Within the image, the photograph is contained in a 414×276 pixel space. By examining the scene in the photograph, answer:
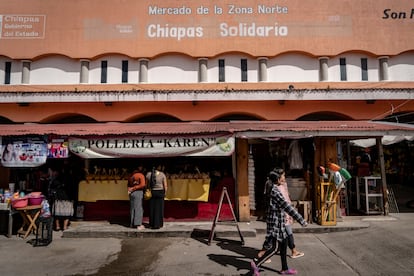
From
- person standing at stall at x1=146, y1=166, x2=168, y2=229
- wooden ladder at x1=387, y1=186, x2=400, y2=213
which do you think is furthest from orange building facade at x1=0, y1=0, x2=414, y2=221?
person standing at stall at x1=146, y1=166, x2=168, y2=229

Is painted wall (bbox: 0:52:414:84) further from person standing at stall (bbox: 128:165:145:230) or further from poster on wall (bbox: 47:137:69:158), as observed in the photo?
person standing at stall (bbox: 128:165:145:230)

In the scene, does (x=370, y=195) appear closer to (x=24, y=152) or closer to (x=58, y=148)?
(x=58, y=148)

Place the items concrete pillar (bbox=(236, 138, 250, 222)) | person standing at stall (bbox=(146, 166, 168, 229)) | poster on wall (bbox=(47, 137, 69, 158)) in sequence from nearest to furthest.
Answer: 1. person standing at stall (bbox=(146, 166, 168, 229))
2. poster on wall (bbox=(47, 137, 69, 158))
3. concrete pillar (bbox=(236, 138, 250, 222))

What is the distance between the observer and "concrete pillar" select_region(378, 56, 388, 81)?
13773 mm

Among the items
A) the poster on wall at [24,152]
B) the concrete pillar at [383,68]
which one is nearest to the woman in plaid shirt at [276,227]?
the poster on wall at [24,152]

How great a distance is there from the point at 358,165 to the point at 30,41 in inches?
555

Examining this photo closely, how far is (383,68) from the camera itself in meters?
13.8

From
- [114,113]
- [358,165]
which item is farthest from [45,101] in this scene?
[358,165]

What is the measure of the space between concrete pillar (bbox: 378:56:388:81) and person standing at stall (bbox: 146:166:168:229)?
1059 cm

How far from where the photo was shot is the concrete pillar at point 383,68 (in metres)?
13.8

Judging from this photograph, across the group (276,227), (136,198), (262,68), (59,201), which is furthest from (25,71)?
(276,227)

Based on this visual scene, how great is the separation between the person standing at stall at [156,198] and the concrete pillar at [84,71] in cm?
715

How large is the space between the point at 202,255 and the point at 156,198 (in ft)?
7.94

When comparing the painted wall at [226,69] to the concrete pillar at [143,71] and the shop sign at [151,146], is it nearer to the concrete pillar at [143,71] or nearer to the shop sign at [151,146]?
the concrete pillar at [143,71]
